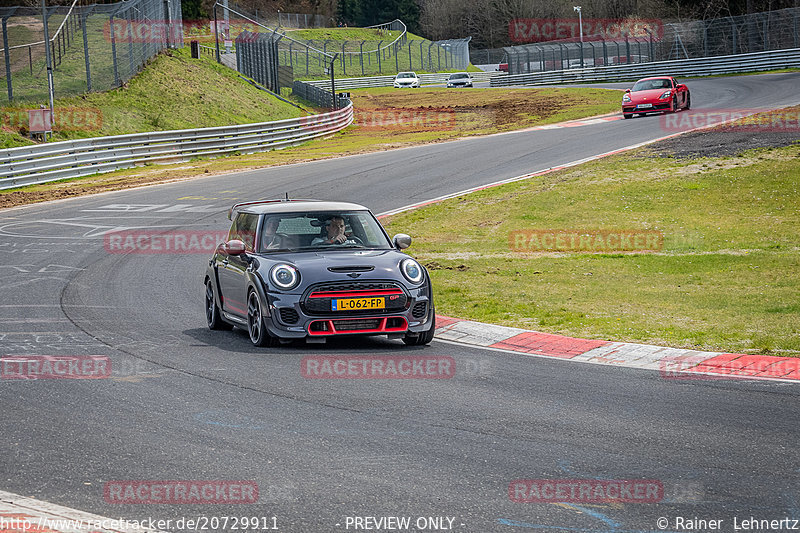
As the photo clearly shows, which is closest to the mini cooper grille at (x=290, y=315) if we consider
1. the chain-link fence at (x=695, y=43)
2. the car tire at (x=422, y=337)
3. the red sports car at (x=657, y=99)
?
the car tire at (x=422, y=337)

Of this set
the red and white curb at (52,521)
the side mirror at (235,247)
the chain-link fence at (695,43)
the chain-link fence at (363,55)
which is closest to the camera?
the red and white curb at (52,521)

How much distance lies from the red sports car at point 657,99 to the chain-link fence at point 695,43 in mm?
23834

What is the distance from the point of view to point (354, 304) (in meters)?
10.0

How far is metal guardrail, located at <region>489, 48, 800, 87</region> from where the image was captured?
56.1 meters

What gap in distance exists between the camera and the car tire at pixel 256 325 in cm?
1018

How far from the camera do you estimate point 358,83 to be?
83.2 metres

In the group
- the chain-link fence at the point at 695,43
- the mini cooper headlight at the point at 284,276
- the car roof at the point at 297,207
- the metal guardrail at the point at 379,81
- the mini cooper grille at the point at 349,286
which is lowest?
the mini cooper grille at the point at 349,286

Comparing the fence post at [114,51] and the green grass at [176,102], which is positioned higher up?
the fence post at [114,51]

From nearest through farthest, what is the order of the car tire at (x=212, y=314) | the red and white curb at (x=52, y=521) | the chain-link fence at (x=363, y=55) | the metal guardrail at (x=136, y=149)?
1. the red and white curb at (x=52, y=521)
2. the car tire at (x=212, y=314)
3. the metal guardrail at (x=136, y=149)
4. the chain-link fence at (x=363, y=55)

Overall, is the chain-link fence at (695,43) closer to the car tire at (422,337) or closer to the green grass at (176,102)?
the green grass at (176,102)

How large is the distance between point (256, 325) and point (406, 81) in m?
70.7

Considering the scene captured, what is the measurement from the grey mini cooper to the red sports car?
28.0 meters

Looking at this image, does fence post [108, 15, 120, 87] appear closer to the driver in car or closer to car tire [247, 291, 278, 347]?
the driver in car

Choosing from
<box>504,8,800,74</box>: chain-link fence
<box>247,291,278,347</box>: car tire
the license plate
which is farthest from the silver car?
the license plate
